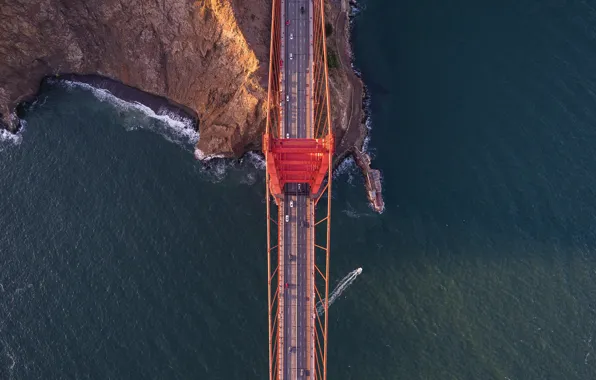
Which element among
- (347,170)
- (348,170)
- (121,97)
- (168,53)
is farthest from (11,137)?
(348,170)

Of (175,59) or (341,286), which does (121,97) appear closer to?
(175,59)

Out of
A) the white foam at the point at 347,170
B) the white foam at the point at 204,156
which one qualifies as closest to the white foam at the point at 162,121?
the white foam at the point at 204,156

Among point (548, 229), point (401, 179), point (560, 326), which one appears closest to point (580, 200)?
point (548, 229)

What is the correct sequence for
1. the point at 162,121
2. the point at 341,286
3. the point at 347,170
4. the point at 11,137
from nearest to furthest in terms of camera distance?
the point at 341,286, the point at 347,170, the point at 11,137, the point at 162,121

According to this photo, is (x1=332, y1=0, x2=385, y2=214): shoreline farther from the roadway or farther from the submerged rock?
the roadway

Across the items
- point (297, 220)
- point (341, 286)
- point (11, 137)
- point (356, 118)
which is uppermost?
point (356, 118)

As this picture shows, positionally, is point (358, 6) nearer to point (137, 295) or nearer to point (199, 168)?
point (199, 168)
